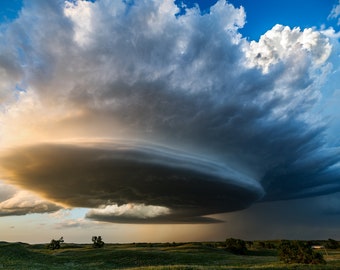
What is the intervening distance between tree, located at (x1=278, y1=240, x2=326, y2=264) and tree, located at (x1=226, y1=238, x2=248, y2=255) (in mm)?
59890

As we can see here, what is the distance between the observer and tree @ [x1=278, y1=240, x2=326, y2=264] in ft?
185

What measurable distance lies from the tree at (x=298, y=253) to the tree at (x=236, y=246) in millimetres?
59890

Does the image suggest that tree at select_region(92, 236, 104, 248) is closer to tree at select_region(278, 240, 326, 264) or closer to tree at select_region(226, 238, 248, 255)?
tree at select_region(226, 238, 248, 255)

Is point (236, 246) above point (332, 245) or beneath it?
beneath

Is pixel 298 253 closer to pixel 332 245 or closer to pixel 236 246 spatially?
pixel 236 246

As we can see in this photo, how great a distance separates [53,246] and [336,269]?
118648mm

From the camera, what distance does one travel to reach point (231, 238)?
128 metres

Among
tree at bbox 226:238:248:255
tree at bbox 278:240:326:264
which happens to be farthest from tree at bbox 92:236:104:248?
tree at bbox 278:240:326:264

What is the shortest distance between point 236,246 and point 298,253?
66080mm

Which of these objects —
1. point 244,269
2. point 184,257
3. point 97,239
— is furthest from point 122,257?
point 97,239

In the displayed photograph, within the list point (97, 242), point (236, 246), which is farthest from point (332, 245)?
point (97, 242)

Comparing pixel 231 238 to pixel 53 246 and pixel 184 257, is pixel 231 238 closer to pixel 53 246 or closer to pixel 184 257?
pixel 184 257

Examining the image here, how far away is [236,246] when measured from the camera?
121688 millimetres

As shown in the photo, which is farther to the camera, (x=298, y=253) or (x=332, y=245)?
(x=332, y=245)
